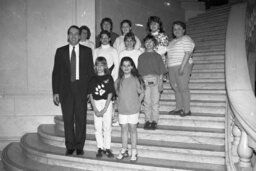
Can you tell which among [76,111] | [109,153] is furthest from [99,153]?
[76,111]

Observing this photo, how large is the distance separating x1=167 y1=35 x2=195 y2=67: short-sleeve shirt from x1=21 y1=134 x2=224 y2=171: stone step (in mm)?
1486

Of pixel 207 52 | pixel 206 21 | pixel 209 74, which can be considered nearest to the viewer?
pixel 209 74

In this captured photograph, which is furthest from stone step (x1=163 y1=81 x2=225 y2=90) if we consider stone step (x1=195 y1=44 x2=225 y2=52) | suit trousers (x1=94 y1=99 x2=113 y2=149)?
suit trousers (x1=94 y1=99 x2=113 y2=149)

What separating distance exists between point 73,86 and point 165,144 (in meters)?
1.56

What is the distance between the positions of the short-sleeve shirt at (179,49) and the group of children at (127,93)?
1.02 feet

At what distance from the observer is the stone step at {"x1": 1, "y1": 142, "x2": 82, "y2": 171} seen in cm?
397

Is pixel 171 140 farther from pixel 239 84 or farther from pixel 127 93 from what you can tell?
pixel 239 84

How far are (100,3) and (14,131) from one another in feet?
12.0

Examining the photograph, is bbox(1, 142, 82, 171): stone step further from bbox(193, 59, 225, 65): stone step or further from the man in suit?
bbox(193, 59, 225, 65): stone step

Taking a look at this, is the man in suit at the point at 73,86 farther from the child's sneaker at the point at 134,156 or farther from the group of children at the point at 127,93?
the child's sneaker at the point at 134,156

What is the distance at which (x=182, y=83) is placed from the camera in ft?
14.1

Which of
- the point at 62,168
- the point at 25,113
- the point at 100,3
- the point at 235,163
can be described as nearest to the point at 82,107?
the point at 62,168

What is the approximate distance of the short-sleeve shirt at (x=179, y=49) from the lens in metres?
4.27

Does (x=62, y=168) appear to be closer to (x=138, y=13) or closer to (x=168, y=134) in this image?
(x=168, y=134)
